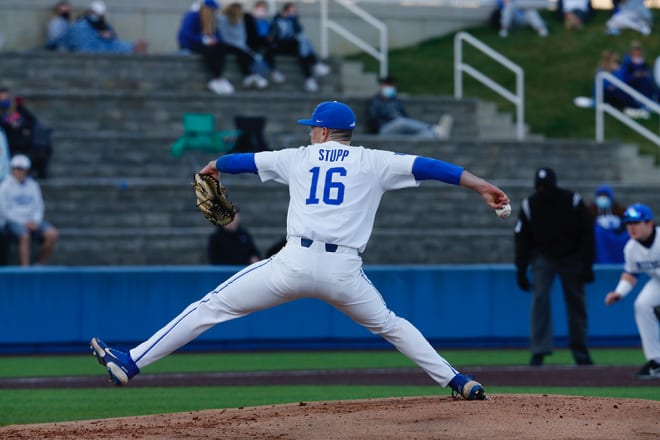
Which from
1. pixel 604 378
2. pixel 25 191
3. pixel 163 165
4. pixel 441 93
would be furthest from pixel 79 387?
pixel 441 93

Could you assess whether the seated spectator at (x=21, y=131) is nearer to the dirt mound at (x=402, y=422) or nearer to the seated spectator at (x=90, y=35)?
the seated spectator at (x=90, y=35)

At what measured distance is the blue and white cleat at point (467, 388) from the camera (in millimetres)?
9500

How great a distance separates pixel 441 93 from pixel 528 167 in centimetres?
376

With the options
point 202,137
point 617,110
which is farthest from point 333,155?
point 617,110

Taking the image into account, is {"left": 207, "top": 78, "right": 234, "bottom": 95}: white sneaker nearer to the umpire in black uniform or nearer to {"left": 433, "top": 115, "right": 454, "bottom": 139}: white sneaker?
{"left": 433, "top": 115, "right": 454, "bottom": 139}: white sneaker

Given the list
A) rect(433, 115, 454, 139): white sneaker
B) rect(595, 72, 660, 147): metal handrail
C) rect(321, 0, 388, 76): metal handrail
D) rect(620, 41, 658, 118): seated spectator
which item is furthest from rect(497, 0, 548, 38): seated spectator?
rect(433, 115, 454, 139): white sneaker

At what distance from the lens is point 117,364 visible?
363 inches

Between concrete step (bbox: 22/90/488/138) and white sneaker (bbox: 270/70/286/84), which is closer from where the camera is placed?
concrete step (bbox: 22/90/488/138)

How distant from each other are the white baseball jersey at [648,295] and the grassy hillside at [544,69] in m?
12.7

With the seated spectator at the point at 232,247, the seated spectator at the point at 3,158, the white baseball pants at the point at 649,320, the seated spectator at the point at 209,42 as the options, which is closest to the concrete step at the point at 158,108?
the seated spectator at the point at 209,42

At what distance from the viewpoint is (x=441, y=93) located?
27094 mm

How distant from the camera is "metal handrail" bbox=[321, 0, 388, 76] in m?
26.2

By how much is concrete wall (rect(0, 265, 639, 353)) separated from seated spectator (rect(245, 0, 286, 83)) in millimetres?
8041

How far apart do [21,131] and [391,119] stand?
21.4 feet
